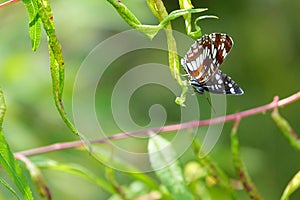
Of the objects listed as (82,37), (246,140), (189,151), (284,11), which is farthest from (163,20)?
(284,11)

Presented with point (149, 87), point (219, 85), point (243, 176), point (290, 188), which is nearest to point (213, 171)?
point (243, 176)

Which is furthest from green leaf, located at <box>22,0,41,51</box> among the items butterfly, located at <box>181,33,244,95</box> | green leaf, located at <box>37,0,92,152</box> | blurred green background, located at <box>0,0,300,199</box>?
blurred green background, located at <box>0,0,300,199</box>

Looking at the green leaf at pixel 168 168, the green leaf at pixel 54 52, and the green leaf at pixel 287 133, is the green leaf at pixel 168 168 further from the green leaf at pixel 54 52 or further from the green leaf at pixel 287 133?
the green leaf at pixel 54 52

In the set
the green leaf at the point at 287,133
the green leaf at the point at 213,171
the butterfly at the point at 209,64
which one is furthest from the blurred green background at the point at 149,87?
the butterfly at the point at 209,64

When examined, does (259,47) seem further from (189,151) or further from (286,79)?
(189,151)

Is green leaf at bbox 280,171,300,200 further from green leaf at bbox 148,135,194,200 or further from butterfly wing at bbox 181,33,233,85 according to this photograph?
butterfly wing at bbox 181,33,233,85
